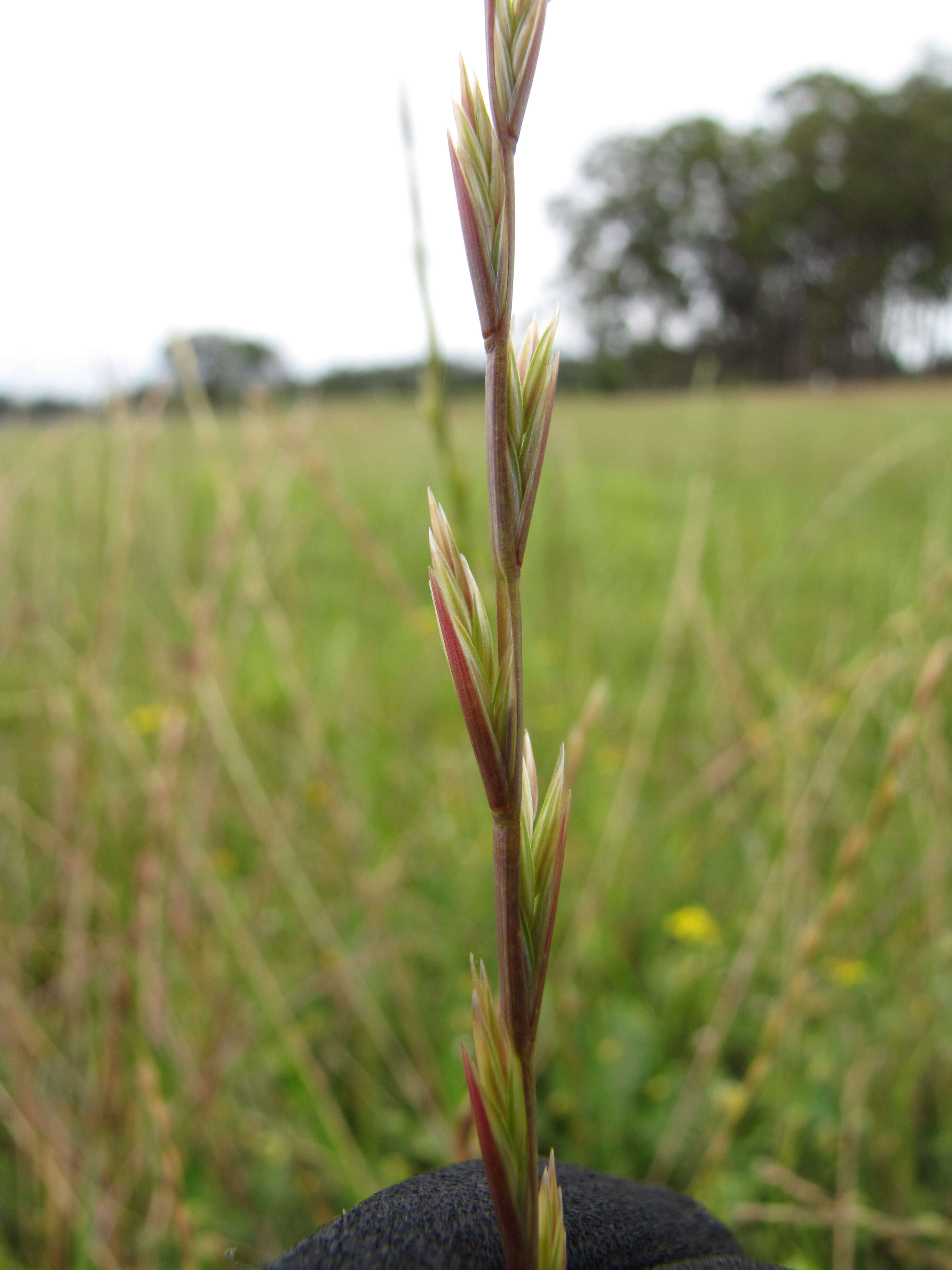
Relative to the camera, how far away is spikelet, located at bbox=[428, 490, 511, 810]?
5.6 inches

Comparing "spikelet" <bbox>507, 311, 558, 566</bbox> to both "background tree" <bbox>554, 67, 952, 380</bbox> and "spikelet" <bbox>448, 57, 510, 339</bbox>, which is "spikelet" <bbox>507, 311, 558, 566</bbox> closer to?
"spikelet" <bbox>448, 57, 510, 339</bbox>

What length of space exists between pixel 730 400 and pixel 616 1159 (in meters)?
1.03

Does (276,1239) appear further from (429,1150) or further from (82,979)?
(82,979)

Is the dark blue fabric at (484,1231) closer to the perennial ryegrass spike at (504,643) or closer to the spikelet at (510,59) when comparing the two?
→ the perennial ryegrass spike at (504,643)

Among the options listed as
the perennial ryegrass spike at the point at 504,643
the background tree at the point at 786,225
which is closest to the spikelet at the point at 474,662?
the perennial ryegrass spike at the point at 504,643

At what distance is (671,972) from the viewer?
1.07 metres

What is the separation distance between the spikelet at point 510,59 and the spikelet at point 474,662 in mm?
66

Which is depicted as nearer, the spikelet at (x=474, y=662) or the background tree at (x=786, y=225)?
the spikelet at (x=474, y=662)

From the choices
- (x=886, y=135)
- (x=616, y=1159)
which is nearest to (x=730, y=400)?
(x=616, y=1159)

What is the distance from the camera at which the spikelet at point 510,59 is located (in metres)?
0.14

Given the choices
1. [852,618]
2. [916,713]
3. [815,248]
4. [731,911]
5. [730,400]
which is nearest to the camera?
[916,713]

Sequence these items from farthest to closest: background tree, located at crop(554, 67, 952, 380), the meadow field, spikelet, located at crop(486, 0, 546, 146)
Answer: background tree, located at crop(554, 67, 952, 380)
the meadow field
spikelet, located at crop(486, 0, 546, 146)

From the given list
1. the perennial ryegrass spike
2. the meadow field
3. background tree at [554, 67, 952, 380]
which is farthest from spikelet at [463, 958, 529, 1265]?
background tree at [554, 67, 952, 380]

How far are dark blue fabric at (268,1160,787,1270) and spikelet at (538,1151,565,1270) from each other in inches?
1.2
